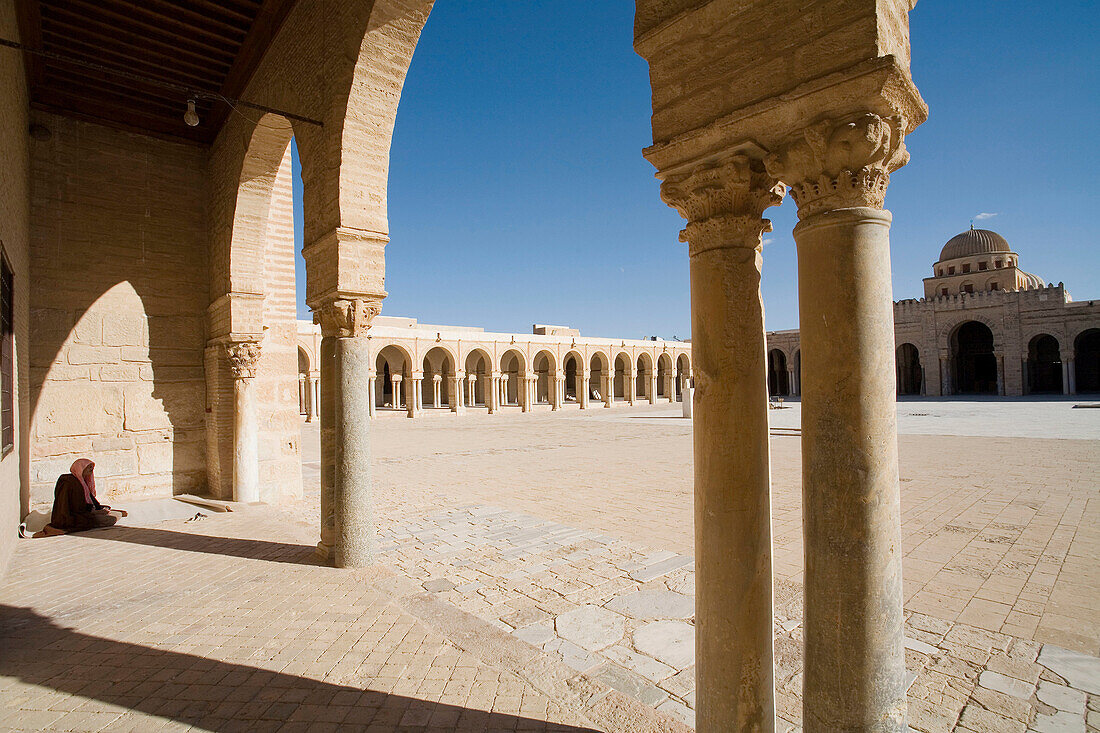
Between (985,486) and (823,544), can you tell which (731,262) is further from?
(985,486)

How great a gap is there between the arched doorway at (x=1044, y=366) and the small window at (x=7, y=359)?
44.1m

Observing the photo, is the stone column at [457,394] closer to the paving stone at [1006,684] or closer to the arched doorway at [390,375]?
the arched doorway at [390,375]

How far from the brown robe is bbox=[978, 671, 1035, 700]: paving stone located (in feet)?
→ 28.6

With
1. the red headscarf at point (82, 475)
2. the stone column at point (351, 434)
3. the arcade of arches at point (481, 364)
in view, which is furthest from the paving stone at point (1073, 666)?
the arcade of arches at point (481, 364)

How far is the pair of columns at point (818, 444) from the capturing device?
194 cm

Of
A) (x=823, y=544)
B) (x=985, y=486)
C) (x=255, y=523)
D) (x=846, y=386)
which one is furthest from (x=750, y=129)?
(x=985, y=486)

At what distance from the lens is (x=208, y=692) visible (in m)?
3.07

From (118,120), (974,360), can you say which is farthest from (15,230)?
(974,360)

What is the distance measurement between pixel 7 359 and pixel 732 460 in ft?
22.3

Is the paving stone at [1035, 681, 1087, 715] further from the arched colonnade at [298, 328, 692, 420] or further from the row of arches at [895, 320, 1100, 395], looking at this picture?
the row of arches at [895, 320, 1100, 395]

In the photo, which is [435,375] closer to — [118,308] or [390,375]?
[390,375]

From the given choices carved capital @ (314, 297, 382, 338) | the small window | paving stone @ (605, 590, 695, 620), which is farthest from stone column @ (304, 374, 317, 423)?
paving stone @ (605, 590, 695, 620)

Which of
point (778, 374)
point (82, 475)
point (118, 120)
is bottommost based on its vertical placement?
point (82, 475)

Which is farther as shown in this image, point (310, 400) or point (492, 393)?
point (492, 393)
